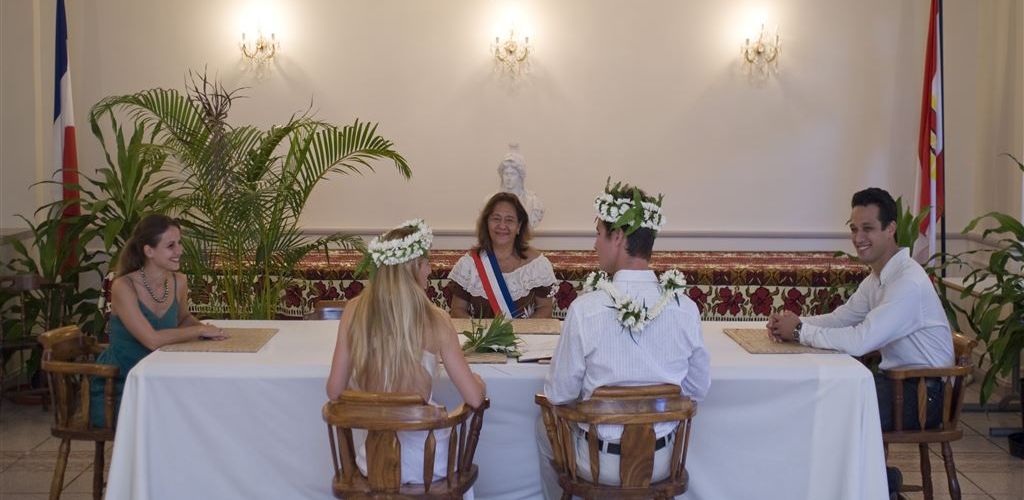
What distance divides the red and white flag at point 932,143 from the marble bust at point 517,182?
2.48 meters

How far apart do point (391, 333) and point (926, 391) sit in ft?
6.69

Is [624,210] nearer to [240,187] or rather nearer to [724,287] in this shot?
[240,187]

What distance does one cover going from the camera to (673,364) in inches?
138

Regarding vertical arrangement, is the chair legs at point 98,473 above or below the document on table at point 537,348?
below

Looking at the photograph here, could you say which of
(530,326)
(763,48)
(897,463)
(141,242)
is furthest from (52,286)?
(763,48)

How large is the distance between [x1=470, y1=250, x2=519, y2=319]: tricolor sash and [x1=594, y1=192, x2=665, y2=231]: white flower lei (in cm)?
185

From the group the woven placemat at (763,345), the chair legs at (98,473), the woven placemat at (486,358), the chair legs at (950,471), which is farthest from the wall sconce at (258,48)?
the chair legs at (950,471)

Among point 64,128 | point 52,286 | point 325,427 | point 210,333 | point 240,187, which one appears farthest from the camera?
point 64,128

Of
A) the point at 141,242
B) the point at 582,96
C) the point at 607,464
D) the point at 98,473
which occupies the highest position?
the point at 582,96

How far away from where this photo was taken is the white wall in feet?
26.6

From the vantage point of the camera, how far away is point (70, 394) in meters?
4.15

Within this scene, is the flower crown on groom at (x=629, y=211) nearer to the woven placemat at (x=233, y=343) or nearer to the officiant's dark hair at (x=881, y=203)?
the officiant's dark hair at (x=881, y=203)

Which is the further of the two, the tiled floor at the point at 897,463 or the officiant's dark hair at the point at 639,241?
the tiled floor at the point at 897,463

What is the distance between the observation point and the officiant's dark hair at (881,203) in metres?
4.32
